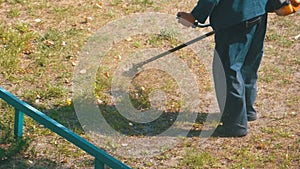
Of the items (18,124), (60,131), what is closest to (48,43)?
(18,124)

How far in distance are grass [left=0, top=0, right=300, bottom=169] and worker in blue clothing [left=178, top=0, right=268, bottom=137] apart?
0.58 feet

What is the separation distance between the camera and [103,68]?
655 cm

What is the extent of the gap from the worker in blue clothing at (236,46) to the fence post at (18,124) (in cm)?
138

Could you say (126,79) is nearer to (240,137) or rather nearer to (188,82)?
(188,82)

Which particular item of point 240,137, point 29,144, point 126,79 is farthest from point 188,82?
point 29,144

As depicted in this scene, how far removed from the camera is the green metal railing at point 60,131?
13.8 ft

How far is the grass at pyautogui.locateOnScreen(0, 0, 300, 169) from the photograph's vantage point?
17.3ft

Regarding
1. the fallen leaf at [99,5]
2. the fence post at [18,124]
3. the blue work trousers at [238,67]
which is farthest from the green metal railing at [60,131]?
the fallen leaf at [99,5]

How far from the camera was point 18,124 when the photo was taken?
17.2ft

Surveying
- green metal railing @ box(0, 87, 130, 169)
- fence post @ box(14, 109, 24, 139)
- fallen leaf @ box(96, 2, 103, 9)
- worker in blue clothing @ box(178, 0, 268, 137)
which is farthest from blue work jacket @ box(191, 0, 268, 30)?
fallen leaf @ box(96, 2, 103, 9)

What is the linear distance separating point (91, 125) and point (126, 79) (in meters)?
0.85

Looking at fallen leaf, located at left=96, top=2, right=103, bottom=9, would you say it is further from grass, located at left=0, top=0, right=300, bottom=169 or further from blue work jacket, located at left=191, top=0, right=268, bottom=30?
blue work jacket, located at left=191, top=0, right=268, bottom=30

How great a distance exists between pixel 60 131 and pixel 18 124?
806mm

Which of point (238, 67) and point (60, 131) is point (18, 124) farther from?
point (238, 67)
